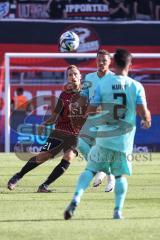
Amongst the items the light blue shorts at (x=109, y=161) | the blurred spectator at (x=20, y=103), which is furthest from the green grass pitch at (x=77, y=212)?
the blurred spectator at (x=20, y=103)

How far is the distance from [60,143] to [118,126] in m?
3.48

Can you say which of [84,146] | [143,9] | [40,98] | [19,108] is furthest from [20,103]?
[84,146]

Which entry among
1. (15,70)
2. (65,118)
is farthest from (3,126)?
(65,118)

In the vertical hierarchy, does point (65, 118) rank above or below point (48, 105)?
above

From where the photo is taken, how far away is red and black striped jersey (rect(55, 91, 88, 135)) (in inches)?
523

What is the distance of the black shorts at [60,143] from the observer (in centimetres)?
1313

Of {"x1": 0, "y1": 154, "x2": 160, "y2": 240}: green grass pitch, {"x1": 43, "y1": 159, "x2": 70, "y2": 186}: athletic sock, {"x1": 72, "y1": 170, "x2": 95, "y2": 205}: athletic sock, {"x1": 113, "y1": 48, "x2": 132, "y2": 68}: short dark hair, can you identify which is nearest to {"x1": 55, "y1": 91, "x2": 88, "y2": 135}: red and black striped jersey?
{"x1": 43, "y1": 159, "x2": 70, "y2": 186}: athletic sock

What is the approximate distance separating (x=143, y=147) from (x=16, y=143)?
3.62 meters

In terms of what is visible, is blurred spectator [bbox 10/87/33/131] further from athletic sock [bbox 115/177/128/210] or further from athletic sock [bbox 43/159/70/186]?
athletic sock [bbox 115/177/128/210]

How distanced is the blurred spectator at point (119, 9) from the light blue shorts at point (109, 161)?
1862 centimetres

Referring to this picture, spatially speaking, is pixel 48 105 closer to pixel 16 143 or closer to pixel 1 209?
pixel 16 143

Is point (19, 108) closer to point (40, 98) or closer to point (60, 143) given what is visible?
point (40, 98)

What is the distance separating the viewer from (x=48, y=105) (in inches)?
920

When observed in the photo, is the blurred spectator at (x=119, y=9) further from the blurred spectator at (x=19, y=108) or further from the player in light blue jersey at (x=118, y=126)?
the player in light blue jersey at (x=118, y=126)
